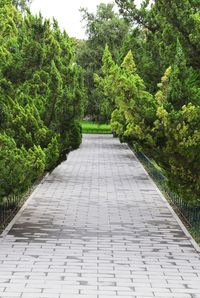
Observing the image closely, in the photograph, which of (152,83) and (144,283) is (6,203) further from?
(144,283)

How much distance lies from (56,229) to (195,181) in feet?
11.4

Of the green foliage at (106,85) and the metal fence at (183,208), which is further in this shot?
the metal fence at (183,208)

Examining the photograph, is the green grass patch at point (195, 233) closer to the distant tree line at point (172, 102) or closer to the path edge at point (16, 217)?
the distant tree line at point (172, 102)

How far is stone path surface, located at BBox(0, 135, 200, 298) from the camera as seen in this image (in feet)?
27.9

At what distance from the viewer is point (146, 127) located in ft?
39.4

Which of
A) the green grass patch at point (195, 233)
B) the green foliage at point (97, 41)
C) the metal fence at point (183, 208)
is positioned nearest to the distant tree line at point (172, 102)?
the green grass patch at point (195, 233)

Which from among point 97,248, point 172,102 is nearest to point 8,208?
point 97,248

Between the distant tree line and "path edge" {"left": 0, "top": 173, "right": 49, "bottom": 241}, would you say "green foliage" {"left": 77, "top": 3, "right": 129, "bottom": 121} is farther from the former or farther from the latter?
the distant tree line

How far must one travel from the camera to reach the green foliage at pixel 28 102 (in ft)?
39.0

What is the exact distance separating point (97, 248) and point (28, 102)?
218 inches

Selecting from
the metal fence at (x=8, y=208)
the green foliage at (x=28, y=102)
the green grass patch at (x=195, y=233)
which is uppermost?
the green foliage at (x=28, y=102)

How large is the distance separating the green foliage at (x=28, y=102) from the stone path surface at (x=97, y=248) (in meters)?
1.51

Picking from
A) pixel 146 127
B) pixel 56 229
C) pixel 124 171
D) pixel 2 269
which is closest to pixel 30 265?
pixel 2 269

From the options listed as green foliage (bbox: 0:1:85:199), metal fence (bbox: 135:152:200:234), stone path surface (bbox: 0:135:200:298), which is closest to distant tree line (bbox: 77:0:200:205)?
metal fence (bbox: 135:152:200:234)
